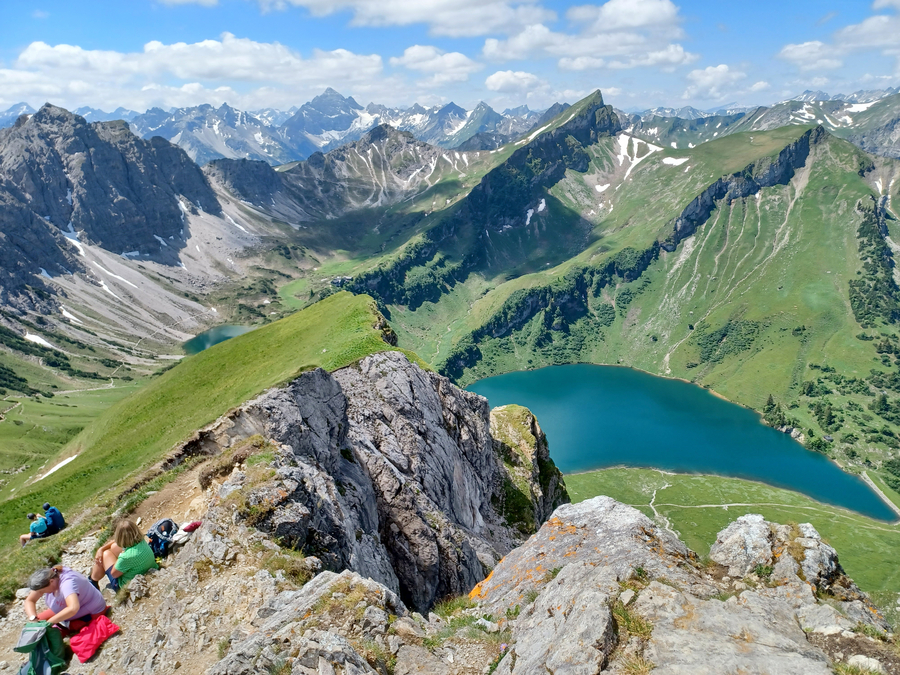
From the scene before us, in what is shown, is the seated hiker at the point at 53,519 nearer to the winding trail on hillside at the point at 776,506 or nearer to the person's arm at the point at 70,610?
the person's arm at the point at 70,610

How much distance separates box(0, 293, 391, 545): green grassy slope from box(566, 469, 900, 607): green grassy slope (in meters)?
132

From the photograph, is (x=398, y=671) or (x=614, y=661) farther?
(x=398, y=671)

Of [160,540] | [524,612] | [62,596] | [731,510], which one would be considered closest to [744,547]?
[524,612]

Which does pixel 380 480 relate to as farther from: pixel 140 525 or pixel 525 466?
pixel 525 466

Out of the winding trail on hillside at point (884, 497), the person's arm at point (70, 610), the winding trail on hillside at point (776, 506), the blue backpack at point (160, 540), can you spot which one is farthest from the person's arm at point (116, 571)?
the winding trail on hillside at point (884, 497)

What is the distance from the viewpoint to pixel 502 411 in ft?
232

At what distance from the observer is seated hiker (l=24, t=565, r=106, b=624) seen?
14047 millimetres

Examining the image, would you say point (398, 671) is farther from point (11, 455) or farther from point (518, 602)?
point (11, 455)

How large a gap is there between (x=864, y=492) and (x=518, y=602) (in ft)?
798

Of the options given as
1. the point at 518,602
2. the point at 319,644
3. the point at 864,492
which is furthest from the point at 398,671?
the point at 864,492

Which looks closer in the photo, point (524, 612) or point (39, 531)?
point (524, 612)

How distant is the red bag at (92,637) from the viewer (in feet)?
46.9

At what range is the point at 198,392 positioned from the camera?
148 feet

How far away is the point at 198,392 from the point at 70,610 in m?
33.5
